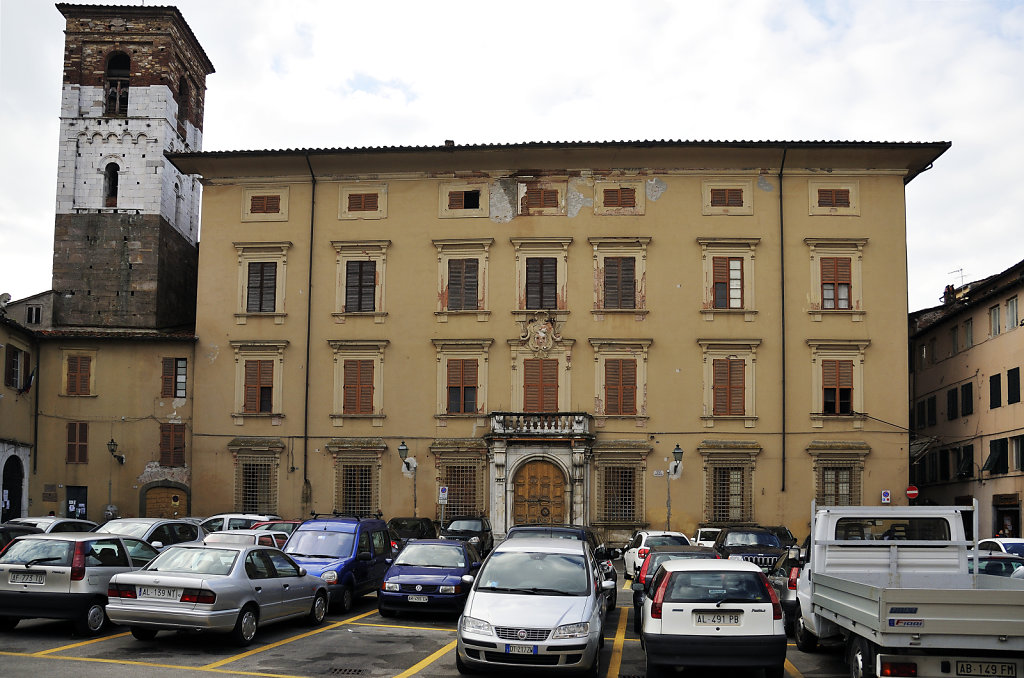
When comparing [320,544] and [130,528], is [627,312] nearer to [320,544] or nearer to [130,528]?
[320,544]

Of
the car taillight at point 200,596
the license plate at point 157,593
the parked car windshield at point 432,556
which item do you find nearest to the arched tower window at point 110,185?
the parked car windshield at point 432,556

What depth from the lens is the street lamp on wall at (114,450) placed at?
40.7m

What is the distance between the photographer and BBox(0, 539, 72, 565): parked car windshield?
14984 mm

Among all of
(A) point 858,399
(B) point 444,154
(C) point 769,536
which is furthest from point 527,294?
(C) point 769,536

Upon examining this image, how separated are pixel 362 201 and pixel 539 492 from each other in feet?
45.1

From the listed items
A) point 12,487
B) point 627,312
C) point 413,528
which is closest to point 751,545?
point 413,528

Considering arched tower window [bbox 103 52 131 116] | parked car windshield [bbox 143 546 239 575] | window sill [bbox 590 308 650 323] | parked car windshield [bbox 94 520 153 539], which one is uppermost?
arched tower window [bbox 103 52 131 116]

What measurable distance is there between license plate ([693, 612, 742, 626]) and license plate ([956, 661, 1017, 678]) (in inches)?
109

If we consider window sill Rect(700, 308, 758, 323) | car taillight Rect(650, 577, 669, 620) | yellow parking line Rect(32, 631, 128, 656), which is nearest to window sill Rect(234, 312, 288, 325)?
window sill Rect(700, 308, 758, 323)

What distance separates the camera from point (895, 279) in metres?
39.5

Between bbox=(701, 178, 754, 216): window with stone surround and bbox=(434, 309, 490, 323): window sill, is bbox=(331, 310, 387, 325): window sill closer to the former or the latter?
bbox=(434, 309, 490, 323): window sill

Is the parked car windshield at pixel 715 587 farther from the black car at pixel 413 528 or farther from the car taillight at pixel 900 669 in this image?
the black car at pixel 413 528

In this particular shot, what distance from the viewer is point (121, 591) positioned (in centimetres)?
1398

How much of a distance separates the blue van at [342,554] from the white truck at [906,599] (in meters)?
8.33
